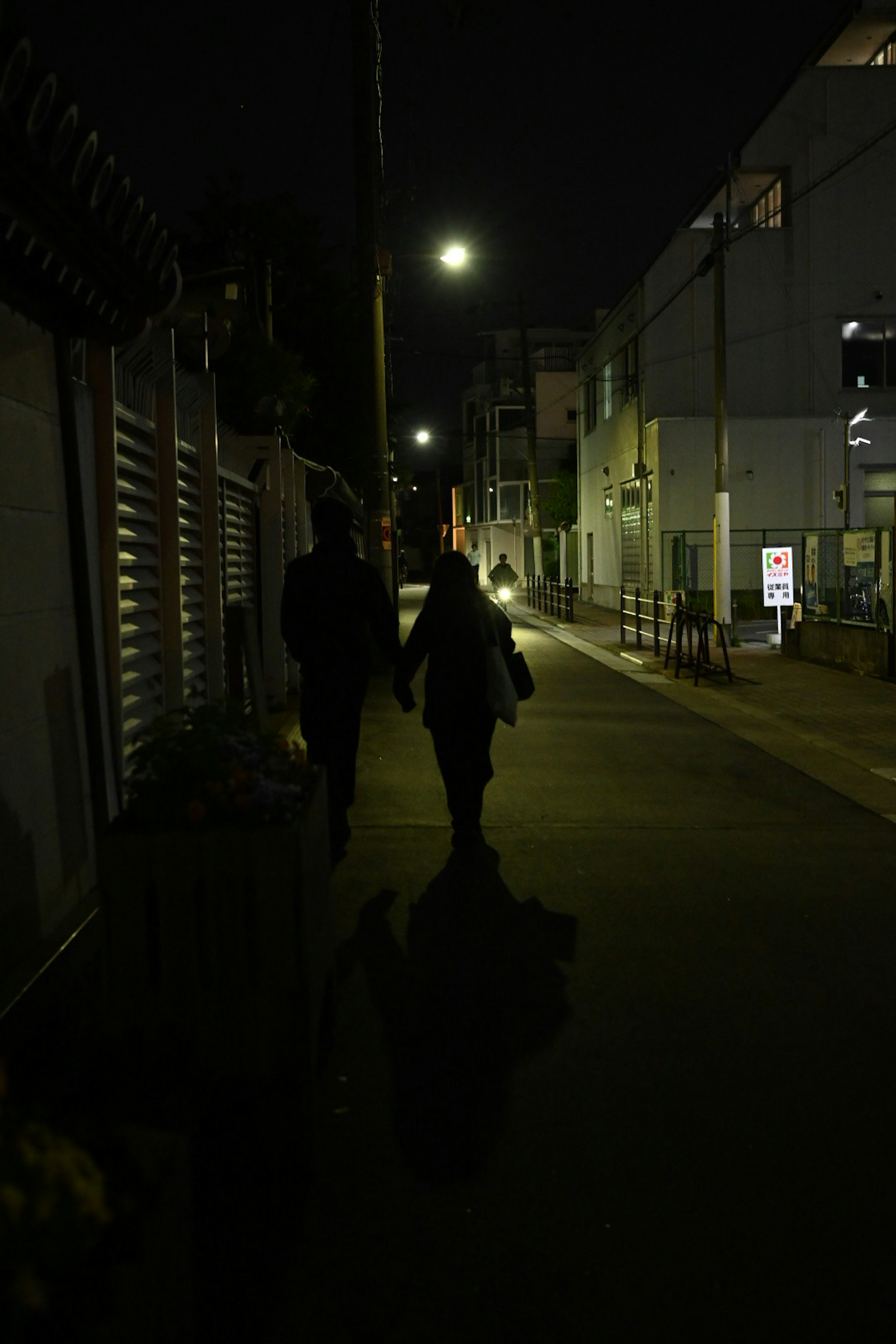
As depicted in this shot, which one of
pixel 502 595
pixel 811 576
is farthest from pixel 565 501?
pixel 811 576

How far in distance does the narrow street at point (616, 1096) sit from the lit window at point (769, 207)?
95.4ft

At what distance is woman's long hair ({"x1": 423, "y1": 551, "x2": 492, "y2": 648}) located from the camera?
7.22m

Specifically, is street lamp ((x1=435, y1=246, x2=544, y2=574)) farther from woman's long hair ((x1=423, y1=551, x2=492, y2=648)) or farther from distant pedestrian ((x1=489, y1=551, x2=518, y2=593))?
woman's long hair ((x1=423, y1=551, x2=492, y2=648))

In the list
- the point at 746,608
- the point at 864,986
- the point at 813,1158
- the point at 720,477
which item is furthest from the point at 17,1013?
the point at 746,608

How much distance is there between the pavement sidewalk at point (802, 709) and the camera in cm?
1059

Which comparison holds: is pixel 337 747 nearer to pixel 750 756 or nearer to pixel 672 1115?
pixel 672 1115

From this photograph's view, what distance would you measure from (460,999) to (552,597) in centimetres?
3368

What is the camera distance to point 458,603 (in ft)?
23.9

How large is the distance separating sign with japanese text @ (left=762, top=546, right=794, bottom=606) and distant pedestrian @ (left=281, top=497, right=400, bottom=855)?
16.6 meters

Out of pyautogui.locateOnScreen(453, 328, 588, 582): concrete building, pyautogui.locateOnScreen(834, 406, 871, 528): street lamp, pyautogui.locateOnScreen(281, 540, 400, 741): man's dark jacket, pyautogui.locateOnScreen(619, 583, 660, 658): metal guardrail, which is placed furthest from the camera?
pyautogui.locateOnScreen(453, 328, 588, 582): concrete building

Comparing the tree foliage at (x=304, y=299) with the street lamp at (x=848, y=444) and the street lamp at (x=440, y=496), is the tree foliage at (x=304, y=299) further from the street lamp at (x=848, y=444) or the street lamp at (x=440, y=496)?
the street lamp at (x=440, y=496)

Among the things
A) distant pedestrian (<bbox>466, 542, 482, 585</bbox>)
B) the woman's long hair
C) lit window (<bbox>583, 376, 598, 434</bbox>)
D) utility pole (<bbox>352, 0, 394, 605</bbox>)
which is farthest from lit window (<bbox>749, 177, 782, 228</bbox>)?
distant pedestrian (<bbox>466, 542, 482, 585</bbox>)

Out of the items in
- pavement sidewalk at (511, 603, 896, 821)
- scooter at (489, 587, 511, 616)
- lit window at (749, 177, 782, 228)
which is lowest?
pavement sidewalk at (511, 603, 896, 821)

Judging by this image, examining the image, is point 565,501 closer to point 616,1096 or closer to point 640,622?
point 640,622
